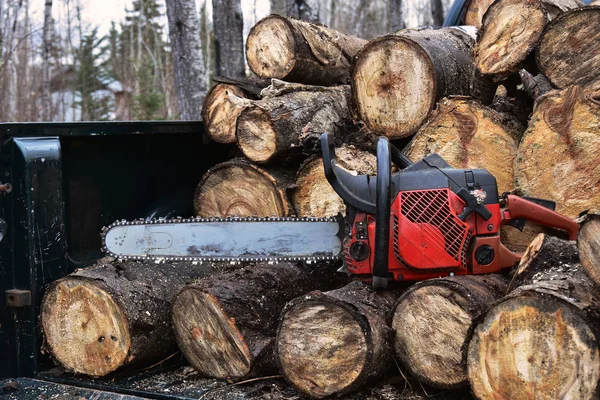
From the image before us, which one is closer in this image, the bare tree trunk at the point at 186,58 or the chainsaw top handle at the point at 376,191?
the chainsaw top handle at the point at 376,191

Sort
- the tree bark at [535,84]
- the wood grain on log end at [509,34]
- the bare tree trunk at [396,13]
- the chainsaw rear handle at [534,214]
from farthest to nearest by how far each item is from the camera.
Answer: the bare tree trunk at [396,13] → the wood grain on log end at [509,34] → the tree bark at [535,84] → the chainsaw rear handle at [534,214]

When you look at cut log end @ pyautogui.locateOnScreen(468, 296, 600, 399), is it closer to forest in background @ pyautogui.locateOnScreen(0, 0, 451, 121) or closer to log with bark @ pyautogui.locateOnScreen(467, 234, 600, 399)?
log with bark @ pyautogui.locateOnScreen(467, 234, 600, 399)

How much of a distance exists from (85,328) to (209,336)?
1.53 ft

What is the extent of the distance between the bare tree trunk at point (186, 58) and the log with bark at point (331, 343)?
399 centimetres

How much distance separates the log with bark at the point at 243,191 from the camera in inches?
121

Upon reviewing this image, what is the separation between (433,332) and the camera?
201 centimetres

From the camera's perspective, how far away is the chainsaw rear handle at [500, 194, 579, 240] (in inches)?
88.4

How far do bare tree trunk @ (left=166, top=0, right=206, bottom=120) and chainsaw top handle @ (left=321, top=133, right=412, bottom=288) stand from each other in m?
3.83

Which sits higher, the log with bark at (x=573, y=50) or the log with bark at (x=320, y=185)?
the log with bark at (x=573, y=50)

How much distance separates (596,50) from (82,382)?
226cm

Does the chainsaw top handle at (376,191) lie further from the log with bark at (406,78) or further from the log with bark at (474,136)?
the log with bark at (406,78)

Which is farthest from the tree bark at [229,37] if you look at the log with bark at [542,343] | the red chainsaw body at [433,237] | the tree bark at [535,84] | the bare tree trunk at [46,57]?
the bare tree trunk at [46,57]

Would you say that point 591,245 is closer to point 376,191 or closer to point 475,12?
point 376,191

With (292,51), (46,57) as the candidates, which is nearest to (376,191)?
(292,51)
